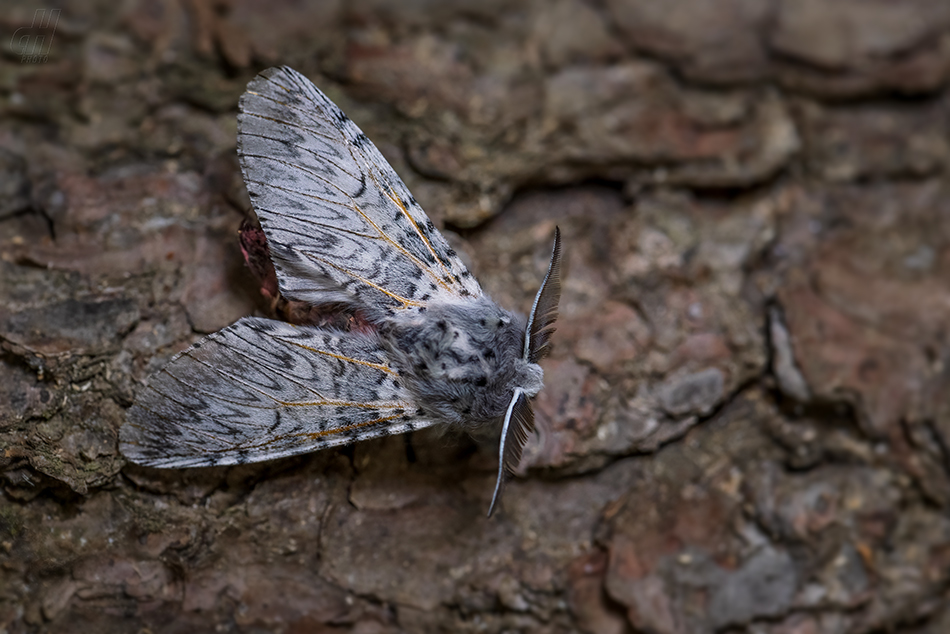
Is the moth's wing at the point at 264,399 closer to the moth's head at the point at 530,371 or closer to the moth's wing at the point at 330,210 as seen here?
the moth's wing at the point at 330,210

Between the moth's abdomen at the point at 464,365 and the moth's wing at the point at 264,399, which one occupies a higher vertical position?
the moth's abdomen at the point at 464,365

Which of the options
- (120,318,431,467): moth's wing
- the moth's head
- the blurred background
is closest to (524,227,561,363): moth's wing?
the moth's head

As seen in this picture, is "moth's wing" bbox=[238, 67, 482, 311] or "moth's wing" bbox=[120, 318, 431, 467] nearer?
"moth's wing" bbox=[120, 318, 431, 467]

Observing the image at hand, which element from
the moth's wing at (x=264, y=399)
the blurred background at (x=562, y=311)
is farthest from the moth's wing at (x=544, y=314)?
the moth's wing at (x=264, y=399)

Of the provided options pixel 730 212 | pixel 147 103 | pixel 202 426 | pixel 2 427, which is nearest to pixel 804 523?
pixel 730 212

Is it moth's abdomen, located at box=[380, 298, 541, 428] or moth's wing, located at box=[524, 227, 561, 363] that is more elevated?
moth's wing, located at box=[524, 227, 561, 363]

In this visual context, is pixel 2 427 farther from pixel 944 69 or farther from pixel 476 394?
pixel 944 69

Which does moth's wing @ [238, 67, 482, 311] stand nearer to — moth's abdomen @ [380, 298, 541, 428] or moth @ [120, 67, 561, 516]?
moth @ [120, 67, 561, 516]
